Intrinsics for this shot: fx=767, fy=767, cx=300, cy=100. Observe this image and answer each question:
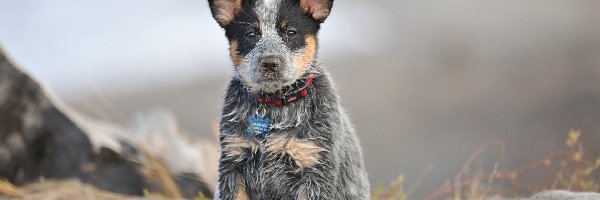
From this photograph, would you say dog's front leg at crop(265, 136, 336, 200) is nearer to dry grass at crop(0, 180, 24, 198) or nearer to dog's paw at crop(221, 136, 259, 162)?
dog's paw at crop(221, 136, 259, 162)

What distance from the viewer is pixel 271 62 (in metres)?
4.64

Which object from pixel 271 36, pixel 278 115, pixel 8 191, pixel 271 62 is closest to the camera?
pixel 271 62

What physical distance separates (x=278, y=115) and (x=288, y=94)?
15 cm

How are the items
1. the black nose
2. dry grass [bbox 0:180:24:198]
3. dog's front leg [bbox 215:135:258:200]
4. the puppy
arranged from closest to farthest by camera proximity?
the black nose, the puppy, dog's front leg [bbox 215:135:258:200], dry grass [bbox 0:180:24:198]

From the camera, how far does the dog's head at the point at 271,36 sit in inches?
185

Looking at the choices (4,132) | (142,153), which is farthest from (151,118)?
(4,132)

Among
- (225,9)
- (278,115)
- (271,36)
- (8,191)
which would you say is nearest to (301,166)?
(278,115)

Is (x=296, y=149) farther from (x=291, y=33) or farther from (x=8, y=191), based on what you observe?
(x=8, y=191)

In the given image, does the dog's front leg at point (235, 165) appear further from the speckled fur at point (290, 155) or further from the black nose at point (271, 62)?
the black nose at point (271, 62)

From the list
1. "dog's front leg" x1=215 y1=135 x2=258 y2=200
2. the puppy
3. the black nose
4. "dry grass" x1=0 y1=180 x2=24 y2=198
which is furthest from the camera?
"dry grass" x1=0 y1=180 x2=24 y2=198

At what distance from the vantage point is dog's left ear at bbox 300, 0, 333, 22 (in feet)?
16.0

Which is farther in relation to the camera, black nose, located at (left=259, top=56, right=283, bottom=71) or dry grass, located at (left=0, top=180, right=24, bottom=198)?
dry grass, located at (left=0, top=180, right=24, bottom=198)

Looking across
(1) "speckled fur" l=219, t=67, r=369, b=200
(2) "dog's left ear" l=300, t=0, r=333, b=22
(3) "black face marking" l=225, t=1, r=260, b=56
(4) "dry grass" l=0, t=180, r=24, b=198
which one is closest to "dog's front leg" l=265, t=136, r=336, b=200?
(1) "speckled fur" l=219, t=67, r=369, b=200

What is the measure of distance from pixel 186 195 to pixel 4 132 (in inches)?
79.2
